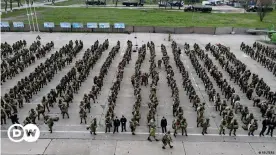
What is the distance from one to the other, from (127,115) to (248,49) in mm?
21600

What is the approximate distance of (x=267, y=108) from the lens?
1961cm

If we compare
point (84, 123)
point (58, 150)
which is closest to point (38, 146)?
point (58, 150)

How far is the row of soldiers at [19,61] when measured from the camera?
2643 cm

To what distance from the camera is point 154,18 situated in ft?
209

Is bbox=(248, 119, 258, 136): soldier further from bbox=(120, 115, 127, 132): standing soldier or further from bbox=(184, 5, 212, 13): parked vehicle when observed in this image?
bbox=(184, 5, 212, 13): parked vehicle

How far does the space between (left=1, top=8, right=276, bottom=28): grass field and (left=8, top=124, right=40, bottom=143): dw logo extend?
133 ft

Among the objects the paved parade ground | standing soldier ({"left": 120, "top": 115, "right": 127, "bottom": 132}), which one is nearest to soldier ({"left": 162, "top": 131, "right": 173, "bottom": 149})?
the paved parade ground

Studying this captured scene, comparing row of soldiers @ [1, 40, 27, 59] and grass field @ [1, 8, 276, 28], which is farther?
grass field @ [1, 8, 276, 28]

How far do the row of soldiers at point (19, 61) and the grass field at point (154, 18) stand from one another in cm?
2285

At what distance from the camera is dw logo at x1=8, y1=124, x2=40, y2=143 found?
1727 centimetres

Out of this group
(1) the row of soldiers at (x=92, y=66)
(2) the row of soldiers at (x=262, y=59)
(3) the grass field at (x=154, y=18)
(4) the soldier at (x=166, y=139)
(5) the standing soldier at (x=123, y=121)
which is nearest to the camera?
(4) the soldier at (x=166, y=139)

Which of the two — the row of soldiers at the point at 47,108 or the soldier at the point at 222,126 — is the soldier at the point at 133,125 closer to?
the row of soldiers at the point at 47,108

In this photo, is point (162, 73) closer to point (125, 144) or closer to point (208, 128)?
point (208, 128)

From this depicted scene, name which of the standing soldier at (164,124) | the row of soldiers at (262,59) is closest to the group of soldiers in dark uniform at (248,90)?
the row of soldiers at (262,59)
